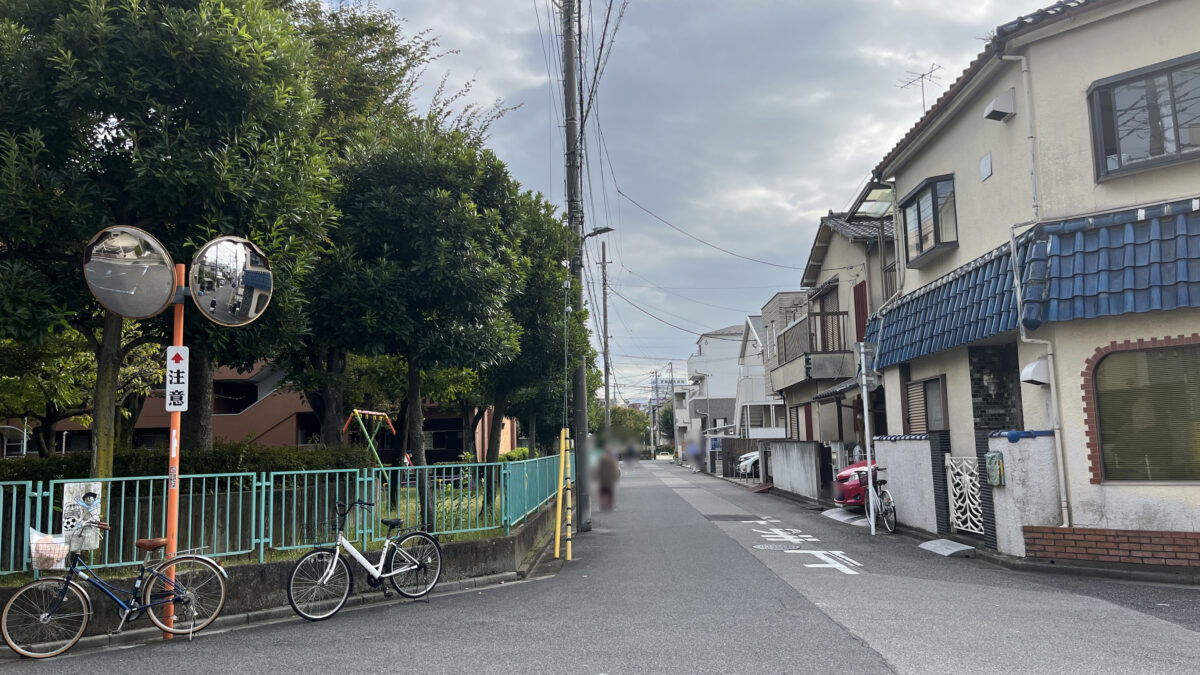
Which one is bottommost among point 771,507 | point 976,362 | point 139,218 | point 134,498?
point 771,507

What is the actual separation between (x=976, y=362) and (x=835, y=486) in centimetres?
609

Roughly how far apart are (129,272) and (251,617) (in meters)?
3.57

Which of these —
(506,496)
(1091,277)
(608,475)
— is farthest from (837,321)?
(608,475)

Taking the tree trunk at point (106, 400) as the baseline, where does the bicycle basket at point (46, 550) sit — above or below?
below

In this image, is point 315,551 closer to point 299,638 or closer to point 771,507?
point 299,638

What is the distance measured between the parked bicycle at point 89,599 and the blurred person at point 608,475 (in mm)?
3732

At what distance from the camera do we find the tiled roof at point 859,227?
18.9 meters

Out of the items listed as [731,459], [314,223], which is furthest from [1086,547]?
[731,459]

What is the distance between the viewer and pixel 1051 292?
10.0 meters

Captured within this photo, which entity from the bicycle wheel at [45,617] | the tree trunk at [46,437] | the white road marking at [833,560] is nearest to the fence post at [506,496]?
the white road marking at [833,560]

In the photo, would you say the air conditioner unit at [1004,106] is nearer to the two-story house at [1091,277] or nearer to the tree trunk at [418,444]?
the two-story house at [1091,277]

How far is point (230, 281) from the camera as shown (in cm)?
767

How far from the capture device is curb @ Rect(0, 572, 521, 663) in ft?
22.7

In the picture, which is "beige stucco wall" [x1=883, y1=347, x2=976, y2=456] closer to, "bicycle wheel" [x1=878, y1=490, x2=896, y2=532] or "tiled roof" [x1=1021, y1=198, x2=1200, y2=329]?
"bicycle wheel" [x1=878, y1=490, x2=896, y2=532]
